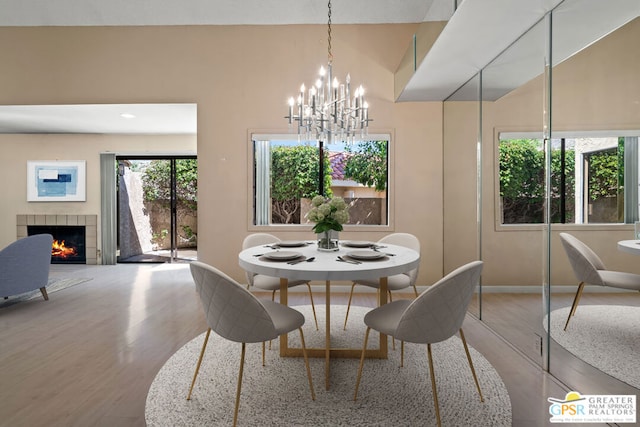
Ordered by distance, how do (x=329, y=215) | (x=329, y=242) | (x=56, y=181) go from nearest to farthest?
(x=329, y=215) → (x=329, y=242) → (x=56, y=181)

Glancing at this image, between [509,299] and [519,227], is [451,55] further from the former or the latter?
[509,299]

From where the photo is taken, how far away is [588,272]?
1894 mm

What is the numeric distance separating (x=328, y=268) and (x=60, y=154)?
21.6 feet

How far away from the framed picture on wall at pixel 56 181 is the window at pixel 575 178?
672 cm

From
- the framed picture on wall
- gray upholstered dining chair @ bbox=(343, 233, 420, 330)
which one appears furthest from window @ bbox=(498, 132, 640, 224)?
the framed picture on wall

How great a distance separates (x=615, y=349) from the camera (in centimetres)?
177

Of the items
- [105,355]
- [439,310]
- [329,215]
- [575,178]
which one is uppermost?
[575,178]

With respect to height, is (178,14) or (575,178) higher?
(178,14)

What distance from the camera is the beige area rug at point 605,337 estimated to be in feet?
5.55

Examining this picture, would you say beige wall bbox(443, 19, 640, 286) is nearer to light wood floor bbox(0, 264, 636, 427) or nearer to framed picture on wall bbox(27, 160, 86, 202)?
light wood floor bbox(0, 264, 636, 427)

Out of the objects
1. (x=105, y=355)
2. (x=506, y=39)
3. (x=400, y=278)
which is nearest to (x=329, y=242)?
(x=400, y=278)

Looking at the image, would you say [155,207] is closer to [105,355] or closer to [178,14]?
[178,14]

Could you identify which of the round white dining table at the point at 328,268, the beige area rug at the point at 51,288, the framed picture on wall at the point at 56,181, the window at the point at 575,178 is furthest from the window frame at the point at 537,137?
the framed picture on wall at the point at 56,181

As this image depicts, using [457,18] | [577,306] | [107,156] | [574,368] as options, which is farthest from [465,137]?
[107,156]
